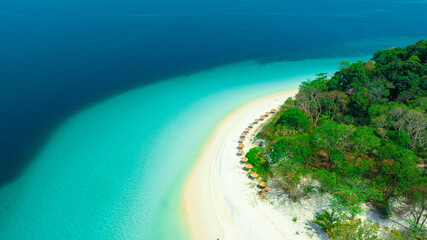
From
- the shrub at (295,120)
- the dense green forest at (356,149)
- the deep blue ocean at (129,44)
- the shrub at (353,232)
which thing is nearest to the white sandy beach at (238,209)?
the dense green forest at (356,149)

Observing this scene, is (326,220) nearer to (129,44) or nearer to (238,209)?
(238,209)

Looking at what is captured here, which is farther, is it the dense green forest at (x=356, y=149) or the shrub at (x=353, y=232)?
the dense green forest at (x=356, y=149)

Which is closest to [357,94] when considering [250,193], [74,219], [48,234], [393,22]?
[250,193]

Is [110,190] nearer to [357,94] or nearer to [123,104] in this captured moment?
[123,104]

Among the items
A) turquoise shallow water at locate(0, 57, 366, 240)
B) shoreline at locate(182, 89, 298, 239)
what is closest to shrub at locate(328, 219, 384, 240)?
shoreline at locate(182, 89, 298, 239)

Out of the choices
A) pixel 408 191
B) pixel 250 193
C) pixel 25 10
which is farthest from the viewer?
pixel 25 10

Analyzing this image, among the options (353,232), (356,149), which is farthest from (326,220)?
(356,149)

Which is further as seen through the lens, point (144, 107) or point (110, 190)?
point (144, 107)

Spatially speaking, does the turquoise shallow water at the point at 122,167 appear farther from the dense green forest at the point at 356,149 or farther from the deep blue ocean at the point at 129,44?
the dense green forest at the point at 356,149
